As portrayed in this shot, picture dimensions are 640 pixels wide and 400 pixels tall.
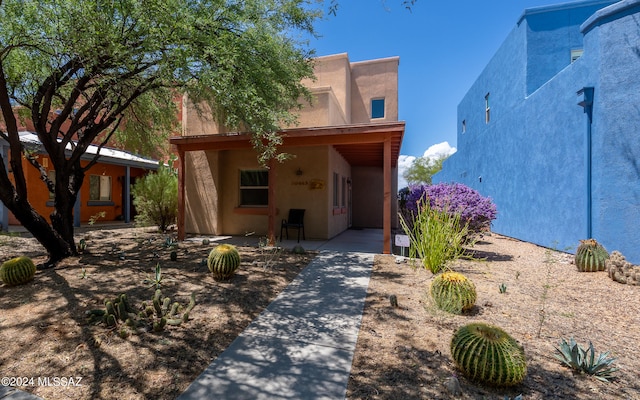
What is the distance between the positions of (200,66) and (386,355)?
5.54 m

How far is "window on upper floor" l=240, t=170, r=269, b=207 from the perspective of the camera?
9.37 metres

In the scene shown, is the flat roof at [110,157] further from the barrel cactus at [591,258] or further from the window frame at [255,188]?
the barrel cactus at [591,258]

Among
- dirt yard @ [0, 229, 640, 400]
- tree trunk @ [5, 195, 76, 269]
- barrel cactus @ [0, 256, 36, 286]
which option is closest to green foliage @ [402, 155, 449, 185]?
dirt yard @ [0, 229, 640, 400]

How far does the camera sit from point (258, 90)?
19.8 ft

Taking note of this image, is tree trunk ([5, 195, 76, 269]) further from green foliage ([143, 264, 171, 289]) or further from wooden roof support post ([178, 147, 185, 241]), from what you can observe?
wooden roof support post ([178, 147, 185, 241])

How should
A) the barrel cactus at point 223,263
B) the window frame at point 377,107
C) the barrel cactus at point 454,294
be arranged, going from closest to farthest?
the barrel cactus at point 454,294
the barrel cactus at point 223,263
the window frame at point 377,107

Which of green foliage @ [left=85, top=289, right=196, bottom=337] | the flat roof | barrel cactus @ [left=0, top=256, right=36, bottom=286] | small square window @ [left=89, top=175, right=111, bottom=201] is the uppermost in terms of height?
the flat roof

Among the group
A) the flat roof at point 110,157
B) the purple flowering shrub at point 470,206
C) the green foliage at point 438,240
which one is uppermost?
the flat roof at point 110,157

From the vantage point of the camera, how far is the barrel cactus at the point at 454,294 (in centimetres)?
348

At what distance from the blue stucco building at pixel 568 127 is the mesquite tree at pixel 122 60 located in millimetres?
6763

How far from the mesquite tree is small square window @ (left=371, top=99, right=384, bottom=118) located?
8.36 metres

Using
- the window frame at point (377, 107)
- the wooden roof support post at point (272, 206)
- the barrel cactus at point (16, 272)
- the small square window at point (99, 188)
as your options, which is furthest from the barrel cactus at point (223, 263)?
the window frame at point (377, 107)

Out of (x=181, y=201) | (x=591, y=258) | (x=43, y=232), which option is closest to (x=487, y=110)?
(x=591, y=258)

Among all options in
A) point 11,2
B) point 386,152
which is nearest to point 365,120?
point 386,152
